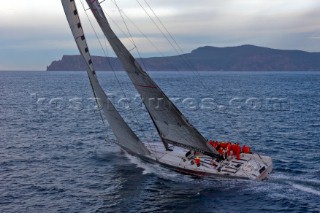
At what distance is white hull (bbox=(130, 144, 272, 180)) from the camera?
92.4 ft

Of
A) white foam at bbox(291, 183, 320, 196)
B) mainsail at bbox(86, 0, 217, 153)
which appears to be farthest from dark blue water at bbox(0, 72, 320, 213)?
mainsail at bbox(86, 0, 217, 153)

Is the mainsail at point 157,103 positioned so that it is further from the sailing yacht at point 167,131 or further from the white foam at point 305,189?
the white foam at point 305,189

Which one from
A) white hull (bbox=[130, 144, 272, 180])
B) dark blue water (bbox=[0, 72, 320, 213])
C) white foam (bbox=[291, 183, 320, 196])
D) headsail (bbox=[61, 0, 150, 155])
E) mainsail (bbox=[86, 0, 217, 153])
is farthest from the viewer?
headsail (bbox=[61, 0, 150, 155])

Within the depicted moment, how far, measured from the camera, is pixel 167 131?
31.6 meters

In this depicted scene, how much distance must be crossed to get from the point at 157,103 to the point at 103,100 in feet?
18.5

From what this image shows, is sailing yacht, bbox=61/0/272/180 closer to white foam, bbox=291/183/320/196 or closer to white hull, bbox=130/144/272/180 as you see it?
white hull, bbox=130/144/272/180

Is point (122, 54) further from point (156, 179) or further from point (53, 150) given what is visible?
point (53, 150)

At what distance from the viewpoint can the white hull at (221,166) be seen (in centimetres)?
2816

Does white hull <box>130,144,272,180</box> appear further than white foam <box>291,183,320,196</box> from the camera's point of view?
Yes

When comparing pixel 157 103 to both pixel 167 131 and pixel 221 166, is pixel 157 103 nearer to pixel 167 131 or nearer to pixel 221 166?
pixel 167 131

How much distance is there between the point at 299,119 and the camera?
61.8 metres

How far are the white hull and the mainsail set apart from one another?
1395mm

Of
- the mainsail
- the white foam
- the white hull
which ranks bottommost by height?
the white foam

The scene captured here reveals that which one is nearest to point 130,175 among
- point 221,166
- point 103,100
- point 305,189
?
point 103,100
